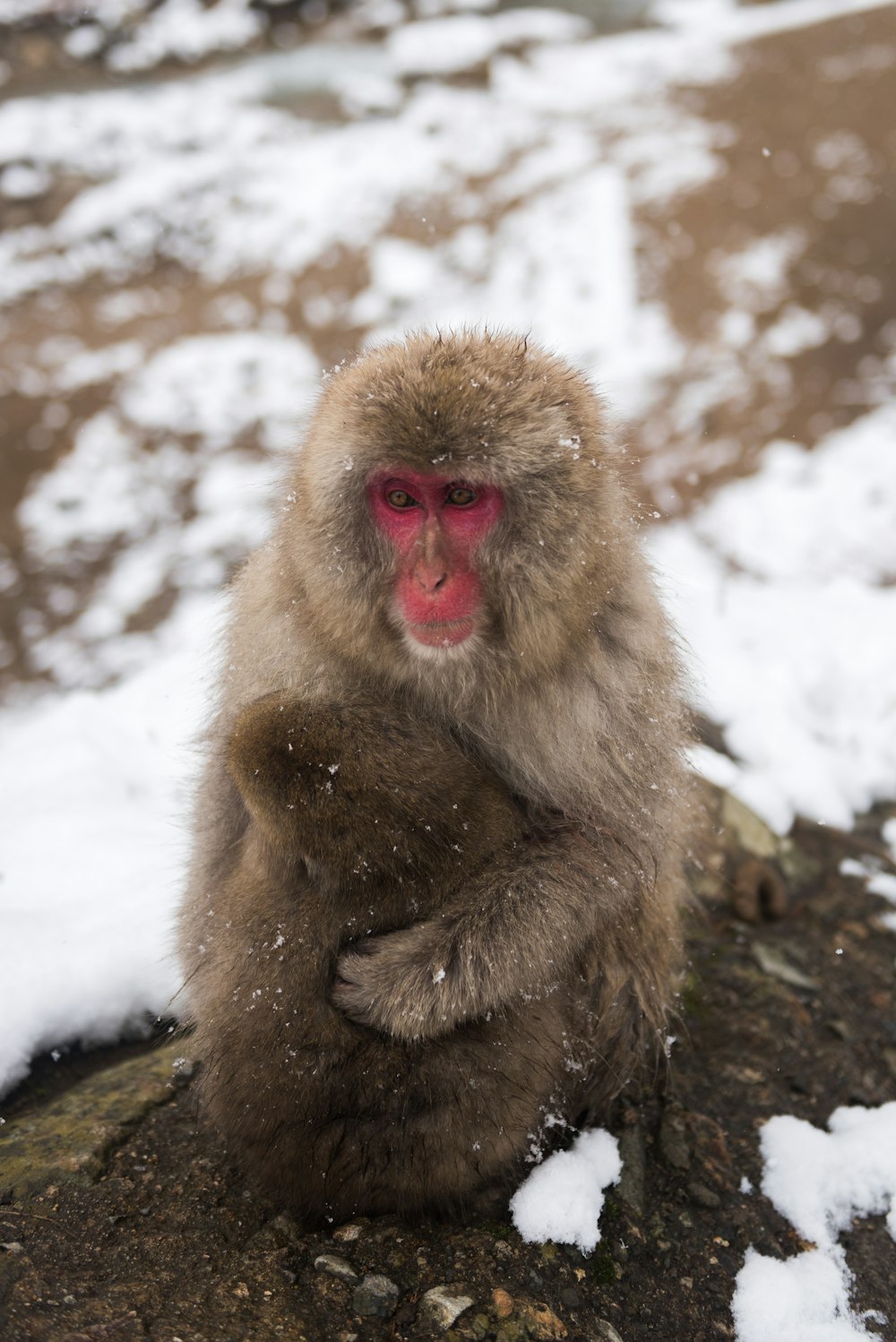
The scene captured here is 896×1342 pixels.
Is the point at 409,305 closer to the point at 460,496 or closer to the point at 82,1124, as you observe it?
the point at 460,496

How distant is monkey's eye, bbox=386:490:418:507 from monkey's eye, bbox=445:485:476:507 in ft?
0.21

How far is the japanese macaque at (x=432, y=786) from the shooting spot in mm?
1878

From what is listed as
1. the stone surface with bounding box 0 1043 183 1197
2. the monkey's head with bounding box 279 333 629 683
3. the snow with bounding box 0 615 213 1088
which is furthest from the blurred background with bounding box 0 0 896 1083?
the monkey's head with bounding box 279 333 629 683

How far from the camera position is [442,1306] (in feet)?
6.33

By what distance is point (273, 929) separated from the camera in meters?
1.89

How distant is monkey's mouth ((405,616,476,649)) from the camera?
1950 mm

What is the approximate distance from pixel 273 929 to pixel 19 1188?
733 millimetres

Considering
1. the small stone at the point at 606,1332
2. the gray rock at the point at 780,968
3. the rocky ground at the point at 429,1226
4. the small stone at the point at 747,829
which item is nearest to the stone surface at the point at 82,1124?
the rocky ground at the point at 429,1226

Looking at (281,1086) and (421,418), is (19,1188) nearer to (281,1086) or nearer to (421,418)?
(281,1086)

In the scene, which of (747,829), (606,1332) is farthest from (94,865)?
(747,829)

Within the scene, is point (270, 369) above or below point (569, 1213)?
above

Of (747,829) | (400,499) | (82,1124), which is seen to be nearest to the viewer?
(400,499)

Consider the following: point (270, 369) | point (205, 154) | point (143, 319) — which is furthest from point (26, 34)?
point (270, 369)

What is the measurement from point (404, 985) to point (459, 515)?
2.56 ft
